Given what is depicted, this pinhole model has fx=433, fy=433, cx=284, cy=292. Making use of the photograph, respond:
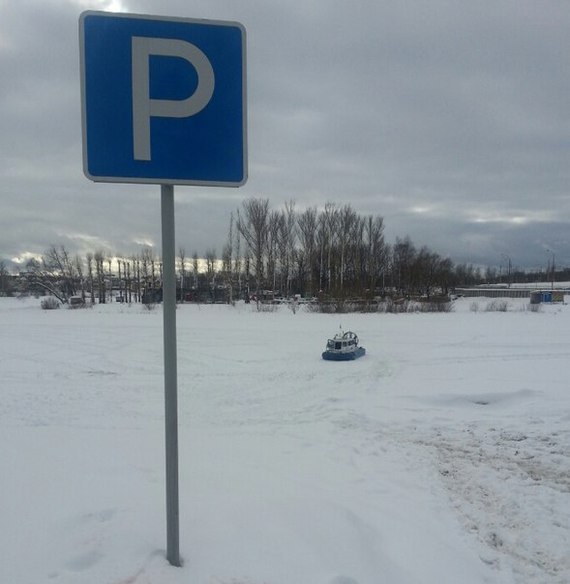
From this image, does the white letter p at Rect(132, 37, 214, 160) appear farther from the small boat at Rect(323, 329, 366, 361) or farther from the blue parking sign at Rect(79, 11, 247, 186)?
the small boat at Rect(323, 329, 366, 361)

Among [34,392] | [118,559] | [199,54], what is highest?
[199,54]

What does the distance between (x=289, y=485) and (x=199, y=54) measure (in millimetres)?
3227

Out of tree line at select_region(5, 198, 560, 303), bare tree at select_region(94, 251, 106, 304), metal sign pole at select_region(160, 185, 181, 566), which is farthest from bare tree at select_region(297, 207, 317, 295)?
metal sign pole at select_region(160, 185, 181, 566)

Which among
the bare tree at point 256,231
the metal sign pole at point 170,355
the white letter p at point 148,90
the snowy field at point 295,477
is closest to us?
the white letter p at point 148,90

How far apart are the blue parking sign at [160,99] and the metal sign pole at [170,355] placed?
0.62 ft

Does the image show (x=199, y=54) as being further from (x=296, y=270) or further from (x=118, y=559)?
(x=296, y=270)

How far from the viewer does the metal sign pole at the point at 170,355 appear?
2.04 m

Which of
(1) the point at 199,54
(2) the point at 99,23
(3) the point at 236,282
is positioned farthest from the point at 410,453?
(3) the point at 236,282

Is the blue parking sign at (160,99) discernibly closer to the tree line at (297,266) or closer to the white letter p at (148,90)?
the white letter p at (148,90)

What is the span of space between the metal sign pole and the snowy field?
0.36 m

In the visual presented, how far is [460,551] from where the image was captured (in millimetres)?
2771

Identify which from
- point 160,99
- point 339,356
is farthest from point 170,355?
point 339,356

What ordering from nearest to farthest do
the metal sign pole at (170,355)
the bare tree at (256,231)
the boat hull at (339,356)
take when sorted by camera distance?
the metal sign pole at (170,355) → the boat hull at (339,356) → the bare tree at (256,231)

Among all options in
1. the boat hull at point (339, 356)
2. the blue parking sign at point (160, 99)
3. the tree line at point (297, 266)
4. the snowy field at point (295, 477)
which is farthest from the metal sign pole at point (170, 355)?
the tree line at point (297, 266)
